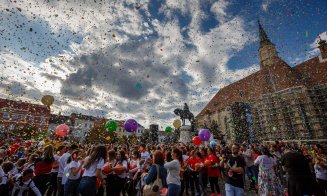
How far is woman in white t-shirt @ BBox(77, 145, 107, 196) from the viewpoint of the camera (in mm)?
3543

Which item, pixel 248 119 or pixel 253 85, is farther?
pixel 253 85

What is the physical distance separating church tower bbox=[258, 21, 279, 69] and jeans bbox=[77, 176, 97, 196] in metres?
40.4

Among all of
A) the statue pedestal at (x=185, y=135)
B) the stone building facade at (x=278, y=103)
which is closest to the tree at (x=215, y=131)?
the stone building facade at (x=278, y=103)

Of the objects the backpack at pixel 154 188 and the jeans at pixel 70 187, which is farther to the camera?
the jeans at pixel 70 187

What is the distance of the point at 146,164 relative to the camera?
16.5ft

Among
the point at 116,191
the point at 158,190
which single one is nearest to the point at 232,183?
the point at 158,190

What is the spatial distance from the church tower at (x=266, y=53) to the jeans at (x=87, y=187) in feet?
133

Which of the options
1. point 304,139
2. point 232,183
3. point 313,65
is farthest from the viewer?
point 313,65

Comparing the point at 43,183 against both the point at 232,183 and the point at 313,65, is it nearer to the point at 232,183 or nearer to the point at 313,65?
the point at 232,183

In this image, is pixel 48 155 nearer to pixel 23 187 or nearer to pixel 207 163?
pixel 23 187

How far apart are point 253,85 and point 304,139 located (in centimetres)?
1543

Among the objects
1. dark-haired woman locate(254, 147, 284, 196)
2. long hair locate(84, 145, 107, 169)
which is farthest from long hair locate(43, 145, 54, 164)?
dark-haired woman locate(254, 147, 284, 196)

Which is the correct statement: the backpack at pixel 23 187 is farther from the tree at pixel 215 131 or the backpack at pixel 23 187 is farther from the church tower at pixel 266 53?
the church tower at pixel 266 53

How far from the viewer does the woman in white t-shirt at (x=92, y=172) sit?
354cm
